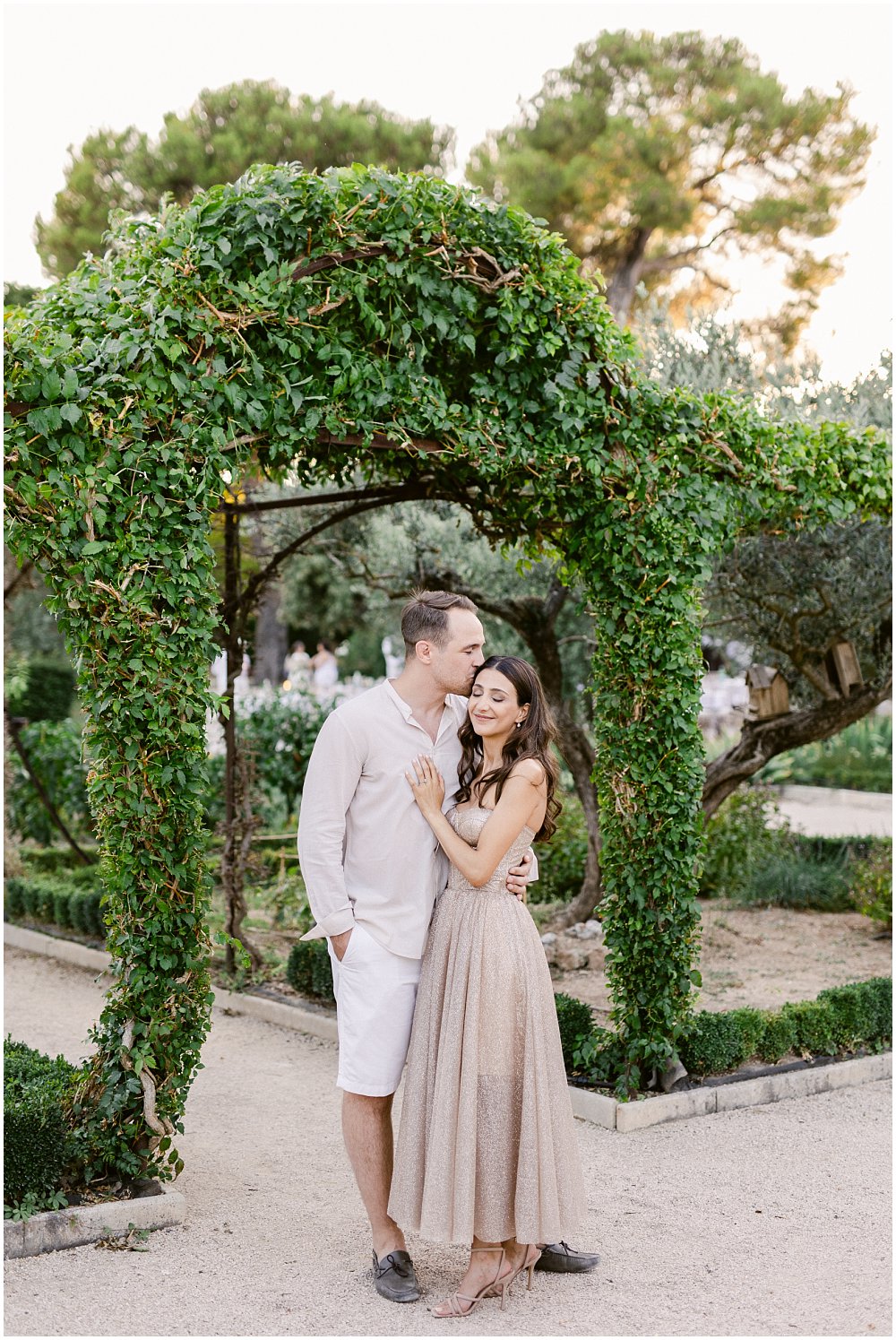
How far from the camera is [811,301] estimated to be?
56.1 ft

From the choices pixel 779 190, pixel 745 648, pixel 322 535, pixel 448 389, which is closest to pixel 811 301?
pixel 779 190

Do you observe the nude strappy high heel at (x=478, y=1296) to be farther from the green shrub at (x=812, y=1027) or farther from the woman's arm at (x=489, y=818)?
the green shrub at (x=812, y=1027)

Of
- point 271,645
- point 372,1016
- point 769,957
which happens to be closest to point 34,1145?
point 372,1016

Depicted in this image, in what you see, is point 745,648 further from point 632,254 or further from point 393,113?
point 393,113

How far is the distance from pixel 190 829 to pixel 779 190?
1571cm

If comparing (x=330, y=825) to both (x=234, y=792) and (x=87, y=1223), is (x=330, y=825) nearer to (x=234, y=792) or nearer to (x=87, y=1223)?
(x=87, y=1223)

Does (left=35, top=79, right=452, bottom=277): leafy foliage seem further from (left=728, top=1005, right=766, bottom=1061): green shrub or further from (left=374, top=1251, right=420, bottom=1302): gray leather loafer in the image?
(left=374, top=1251, right=420, bottom=1302): gray leather loafer

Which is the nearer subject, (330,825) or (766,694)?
(330,825)

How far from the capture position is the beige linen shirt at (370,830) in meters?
3.66

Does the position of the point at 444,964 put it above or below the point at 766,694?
below

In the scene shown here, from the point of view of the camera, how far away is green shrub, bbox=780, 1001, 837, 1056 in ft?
19.7

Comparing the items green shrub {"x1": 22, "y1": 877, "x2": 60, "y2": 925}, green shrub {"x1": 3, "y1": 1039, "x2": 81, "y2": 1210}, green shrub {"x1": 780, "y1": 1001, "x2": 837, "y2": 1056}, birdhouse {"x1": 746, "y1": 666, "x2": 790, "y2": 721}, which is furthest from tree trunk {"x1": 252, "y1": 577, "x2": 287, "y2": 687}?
green shrub {"x1": 3, "y1": 1039, "x2": 81, "y2": 1210}

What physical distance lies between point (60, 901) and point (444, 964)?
6171mm

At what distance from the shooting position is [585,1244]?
4.04m
